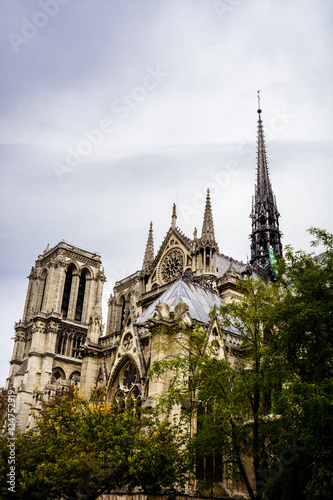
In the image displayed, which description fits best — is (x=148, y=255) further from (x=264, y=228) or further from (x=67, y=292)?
(x=67, y=292)

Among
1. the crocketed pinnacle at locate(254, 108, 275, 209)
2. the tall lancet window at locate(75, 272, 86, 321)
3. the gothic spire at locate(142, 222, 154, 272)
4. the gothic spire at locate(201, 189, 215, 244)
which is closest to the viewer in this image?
the gothic spire at locate(201, 189, 215, 244)

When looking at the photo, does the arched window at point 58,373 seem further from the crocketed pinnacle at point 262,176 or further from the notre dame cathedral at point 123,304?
the crocketed pinnacle at point 262,176

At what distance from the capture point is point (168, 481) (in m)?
16.5

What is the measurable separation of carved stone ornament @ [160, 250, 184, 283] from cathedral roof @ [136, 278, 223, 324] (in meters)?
13.4

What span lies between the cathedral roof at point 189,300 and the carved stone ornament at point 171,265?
13404 mm

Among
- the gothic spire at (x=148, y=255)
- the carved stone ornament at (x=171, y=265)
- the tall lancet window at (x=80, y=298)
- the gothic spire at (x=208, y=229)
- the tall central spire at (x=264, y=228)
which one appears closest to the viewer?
the gothic spire at (x=208, y=229)

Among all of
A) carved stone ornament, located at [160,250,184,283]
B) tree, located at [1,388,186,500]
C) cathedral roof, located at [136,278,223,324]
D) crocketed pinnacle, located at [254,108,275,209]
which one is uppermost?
crocketed pinnacle, located at [254,108,275,209]

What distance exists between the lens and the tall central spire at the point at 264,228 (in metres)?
55.1

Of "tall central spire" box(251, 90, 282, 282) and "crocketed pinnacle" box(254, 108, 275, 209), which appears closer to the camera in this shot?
"tall central spire" box(251, 90, 282, 282)

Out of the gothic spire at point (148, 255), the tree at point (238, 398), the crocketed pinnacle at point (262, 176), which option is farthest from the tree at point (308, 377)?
the crocketed pinnacle at point (262, 176)

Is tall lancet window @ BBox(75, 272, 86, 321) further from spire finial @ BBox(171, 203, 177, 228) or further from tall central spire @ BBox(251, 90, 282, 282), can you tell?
spire finial @ BBox(171, 203, 177, 228)

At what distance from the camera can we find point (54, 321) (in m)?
73.6

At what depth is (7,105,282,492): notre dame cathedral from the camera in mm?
23656

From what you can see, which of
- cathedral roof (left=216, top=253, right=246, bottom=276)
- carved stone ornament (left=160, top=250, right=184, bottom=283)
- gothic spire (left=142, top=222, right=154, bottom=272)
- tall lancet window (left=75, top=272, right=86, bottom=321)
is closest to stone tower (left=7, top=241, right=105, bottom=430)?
tall lancet window (left=75, top=272, right=86, bottom=321)
